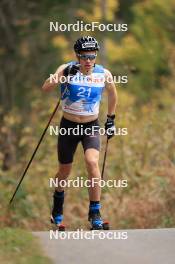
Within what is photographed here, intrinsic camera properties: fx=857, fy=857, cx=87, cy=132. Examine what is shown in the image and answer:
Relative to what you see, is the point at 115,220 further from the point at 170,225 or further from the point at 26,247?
the point at 26,247

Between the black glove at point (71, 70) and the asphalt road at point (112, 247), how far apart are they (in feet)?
5.64

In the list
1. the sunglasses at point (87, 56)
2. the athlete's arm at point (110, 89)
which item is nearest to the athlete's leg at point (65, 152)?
A: the athlete's arm at point (110, 89)

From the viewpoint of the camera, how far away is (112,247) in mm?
8352

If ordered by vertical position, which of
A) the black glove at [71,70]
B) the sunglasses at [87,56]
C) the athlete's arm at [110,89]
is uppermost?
the sunglasses at [87,56]

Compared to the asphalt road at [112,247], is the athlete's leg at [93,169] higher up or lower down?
higher up

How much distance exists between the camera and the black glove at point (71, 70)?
9234mm

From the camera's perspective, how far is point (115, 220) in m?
12.3

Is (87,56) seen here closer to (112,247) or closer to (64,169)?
(64,169)

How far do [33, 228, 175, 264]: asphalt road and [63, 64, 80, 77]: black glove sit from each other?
172cm

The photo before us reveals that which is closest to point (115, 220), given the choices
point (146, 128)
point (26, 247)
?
point (146, 128)

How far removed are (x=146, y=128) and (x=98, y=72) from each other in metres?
4.62

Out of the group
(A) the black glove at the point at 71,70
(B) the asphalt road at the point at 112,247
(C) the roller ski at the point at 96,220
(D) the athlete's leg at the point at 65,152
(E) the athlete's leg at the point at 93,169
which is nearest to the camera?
(B) the asphalt road at the point at 112,247

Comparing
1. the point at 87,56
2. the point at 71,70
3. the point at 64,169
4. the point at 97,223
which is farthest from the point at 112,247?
the point at 87,56

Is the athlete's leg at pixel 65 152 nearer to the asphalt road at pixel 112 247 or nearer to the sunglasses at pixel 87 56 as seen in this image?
the sunglasses at pixel 87 56
